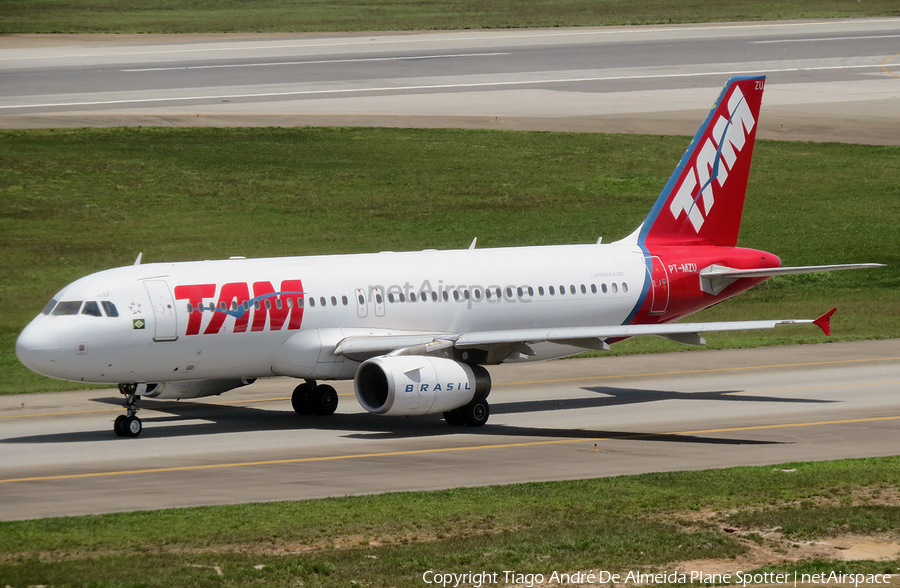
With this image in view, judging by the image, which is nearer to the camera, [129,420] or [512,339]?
[129,420]

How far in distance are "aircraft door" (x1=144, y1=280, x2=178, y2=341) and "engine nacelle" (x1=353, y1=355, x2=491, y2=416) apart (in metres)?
4.44

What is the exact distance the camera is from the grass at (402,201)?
56469 millimetres

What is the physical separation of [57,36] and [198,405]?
72.1m

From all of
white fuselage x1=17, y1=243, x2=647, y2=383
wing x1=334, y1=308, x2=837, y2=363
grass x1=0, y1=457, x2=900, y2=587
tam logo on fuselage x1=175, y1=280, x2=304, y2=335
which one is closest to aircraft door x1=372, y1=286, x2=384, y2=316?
white fuselage x1=17, y1=243, x2=647, y2=383

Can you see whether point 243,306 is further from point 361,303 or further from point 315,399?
point 315,399

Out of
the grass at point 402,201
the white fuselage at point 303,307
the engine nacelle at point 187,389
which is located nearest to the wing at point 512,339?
the white fuselage at point 303,307

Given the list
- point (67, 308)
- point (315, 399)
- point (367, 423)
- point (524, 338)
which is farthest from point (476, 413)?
point (67, 308)

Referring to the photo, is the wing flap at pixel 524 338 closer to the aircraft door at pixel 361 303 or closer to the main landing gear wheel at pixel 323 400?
the aircraft door at pixel 361 303

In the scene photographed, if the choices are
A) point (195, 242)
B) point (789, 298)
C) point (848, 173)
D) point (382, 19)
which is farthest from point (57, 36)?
point (789, 298)

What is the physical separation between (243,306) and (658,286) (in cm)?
1233

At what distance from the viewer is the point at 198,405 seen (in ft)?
130

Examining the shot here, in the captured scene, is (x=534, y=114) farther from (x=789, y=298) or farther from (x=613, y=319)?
(x=613, y=319)

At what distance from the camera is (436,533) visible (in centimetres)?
2333

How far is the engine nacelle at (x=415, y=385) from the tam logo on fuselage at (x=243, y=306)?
240cm
